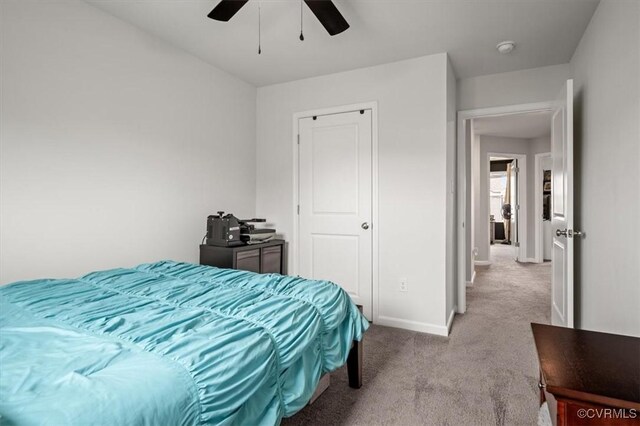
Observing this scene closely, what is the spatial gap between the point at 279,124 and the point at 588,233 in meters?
3.05

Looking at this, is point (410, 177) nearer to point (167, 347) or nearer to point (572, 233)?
point (572, 233)

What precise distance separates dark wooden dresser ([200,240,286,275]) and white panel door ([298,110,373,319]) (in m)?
0.38

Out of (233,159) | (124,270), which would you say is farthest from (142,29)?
(124,270)

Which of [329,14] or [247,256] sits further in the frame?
[247,256]

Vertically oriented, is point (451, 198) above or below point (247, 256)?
above

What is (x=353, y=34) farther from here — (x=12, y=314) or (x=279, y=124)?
(x=12, y=314)

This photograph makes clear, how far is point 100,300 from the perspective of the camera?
164 centimetres

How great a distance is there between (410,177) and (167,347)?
2654 millimetres

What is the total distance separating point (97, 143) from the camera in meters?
2.46

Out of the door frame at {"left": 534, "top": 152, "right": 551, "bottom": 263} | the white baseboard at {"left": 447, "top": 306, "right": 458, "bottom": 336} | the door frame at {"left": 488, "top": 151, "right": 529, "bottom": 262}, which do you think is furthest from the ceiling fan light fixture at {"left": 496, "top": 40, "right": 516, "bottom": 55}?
the door frame at {"left": 534, "top": 152, "right": 551, "bottom": 263}

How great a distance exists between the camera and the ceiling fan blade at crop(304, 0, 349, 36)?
204 centimetres

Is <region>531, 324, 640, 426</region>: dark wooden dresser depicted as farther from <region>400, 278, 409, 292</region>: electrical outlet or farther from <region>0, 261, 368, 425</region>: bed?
<region>400, 278, 409, 292</region>: electrical outlet

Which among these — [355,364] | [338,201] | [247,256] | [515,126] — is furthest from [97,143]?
[515,126]

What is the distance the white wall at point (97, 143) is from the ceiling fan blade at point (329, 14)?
1.54 metres
